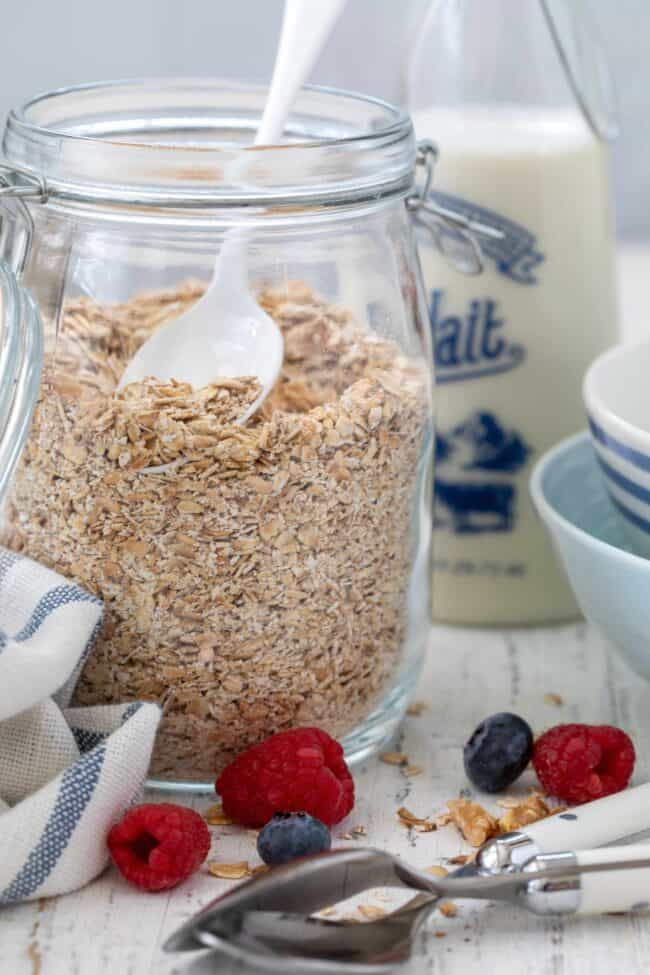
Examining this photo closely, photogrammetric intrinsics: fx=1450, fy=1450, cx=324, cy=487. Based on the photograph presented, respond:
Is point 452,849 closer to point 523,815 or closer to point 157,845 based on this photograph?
point 523,815

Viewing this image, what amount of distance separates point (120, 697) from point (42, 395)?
16cm

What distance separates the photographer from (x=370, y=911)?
2.04 ft

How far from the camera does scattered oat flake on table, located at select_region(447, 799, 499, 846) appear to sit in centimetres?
71

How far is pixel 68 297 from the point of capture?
0.76 meters

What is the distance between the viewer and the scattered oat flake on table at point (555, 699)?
2.86ft

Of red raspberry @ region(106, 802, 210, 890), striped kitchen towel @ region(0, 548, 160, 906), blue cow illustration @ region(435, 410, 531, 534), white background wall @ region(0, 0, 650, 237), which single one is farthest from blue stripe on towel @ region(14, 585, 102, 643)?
white background wall @ region(0, 0, 650, 237)

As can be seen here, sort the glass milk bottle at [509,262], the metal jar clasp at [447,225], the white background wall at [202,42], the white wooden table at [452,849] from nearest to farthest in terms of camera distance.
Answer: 1. the white wooden table at [452,849]
2. the metal jar clasp at [447,225]
3. the glass milk bottle at [509,262]
4. the white background wall at [202,42]

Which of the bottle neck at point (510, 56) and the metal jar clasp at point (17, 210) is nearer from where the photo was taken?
the metal jar clasp at point (17, 210)

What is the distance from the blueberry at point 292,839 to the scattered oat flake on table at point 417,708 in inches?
8.1

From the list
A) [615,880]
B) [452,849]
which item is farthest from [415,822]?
[615,880]

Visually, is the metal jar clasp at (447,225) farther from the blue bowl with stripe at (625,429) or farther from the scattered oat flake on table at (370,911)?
the scattered oat flake on table at (370,911)

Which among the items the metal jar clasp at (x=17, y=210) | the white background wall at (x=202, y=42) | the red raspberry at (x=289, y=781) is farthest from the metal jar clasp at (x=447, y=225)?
the white background wall at (x=202, y=42)

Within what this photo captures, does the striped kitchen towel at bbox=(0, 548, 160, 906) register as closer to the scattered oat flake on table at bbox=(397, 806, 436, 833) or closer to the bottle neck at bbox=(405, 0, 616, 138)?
the scattered oat flake on table at bbox=(397, 806, 436, 833)

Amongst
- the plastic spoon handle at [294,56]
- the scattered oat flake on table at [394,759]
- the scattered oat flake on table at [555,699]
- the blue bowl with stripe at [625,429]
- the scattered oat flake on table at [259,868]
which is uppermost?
the plastic spoon handle at [294,56]
